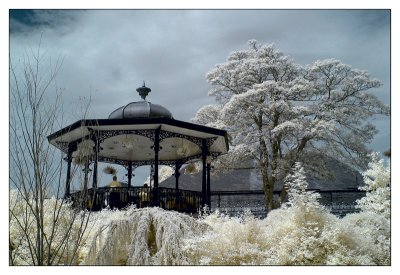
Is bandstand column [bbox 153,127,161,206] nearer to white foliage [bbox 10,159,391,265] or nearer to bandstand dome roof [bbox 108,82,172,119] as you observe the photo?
bandstand dome roof [bbox 108,82,172,119]

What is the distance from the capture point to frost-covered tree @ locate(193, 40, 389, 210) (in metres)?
15.6

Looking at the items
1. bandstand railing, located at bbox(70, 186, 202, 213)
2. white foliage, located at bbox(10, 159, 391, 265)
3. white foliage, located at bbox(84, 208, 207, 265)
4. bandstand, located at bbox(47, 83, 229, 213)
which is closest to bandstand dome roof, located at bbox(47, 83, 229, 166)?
bandstand, located at bbox(47, 83, 229, 213)

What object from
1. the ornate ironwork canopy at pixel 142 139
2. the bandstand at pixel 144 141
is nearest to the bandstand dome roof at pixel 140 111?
the bandstand at pixel 144 141

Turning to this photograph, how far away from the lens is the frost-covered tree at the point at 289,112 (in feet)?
51.1

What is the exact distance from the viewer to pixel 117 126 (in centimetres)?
1011

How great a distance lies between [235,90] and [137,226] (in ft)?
37.5

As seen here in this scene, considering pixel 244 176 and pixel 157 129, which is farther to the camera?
pixel 244 176

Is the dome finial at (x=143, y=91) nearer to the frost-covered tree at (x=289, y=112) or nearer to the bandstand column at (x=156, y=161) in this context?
the bandstand column at (x=156, y=161)

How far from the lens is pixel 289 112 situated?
51.9 ft

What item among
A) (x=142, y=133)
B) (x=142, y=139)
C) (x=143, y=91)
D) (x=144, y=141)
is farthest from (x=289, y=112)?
(x=142, y=133)

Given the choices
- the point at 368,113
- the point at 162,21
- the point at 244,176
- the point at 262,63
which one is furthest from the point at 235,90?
the point at 162,21

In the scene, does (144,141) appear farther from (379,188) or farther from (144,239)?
(379,188)

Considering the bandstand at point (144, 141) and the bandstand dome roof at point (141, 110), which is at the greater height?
the bandstand dome roof at point (141, 110)
